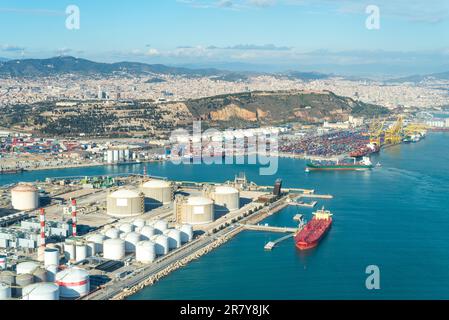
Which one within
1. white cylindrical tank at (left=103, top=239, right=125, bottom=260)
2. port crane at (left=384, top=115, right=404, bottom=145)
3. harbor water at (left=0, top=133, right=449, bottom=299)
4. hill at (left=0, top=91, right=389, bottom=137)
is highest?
hill at (left=0, top=91, right=389, bottom=137)

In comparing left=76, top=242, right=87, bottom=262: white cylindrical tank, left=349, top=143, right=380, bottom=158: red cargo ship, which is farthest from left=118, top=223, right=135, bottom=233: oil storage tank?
left=349, top=143, right=380, bottom=158: red cargo ship

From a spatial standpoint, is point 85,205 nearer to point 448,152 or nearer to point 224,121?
point 448,152

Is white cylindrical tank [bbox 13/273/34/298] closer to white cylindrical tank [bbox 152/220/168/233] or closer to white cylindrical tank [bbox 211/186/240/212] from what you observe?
white cylindrical tank [bbox 152/220/168/233]

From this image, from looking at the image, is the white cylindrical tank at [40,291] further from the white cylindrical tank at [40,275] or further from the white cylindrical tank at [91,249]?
the white cylindrical tank at [91,249]

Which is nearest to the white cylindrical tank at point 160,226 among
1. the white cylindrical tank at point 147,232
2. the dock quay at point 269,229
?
the white cylindrical tank at point 147,232

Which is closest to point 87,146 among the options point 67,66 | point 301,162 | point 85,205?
point 301,162

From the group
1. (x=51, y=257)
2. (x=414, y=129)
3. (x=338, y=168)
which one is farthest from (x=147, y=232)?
(x=414, y=129)
